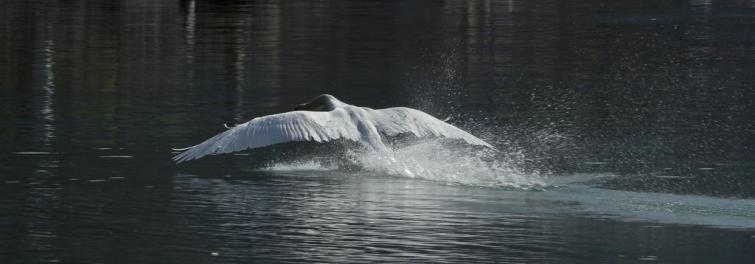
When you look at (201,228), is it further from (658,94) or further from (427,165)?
(658,94)

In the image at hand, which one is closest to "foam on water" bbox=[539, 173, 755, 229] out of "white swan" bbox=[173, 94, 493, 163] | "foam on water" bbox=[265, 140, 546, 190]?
"foam on water" bbox=[265, 140, 546, 190]

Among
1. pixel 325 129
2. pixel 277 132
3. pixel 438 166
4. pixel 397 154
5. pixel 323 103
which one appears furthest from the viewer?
pixel 323 103


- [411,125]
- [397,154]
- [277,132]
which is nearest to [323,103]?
[397,154]

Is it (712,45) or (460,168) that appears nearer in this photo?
(460,168)

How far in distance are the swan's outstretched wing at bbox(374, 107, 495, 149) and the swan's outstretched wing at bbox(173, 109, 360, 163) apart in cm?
→ 45

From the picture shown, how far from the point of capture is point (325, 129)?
2041 cm

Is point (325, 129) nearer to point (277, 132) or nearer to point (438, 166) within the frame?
point (277, 132)

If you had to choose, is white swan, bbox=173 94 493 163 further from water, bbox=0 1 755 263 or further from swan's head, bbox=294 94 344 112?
water, bbox=0 1 755 263

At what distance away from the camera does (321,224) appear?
57.3 ft

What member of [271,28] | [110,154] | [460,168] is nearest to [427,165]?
[460,168]

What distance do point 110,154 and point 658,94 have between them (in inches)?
463

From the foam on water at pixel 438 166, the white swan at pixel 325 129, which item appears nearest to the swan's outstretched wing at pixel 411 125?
the white swan at pixel 325 129

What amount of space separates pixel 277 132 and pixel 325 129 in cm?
58

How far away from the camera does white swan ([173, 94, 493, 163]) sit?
20000mm
